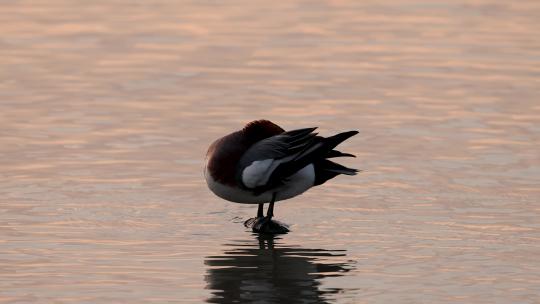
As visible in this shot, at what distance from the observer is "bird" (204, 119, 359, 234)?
13.1 meters

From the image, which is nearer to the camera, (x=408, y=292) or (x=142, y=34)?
(x=408, y=292)

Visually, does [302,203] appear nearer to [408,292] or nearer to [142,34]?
[408,292]

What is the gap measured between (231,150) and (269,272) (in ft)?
5.91

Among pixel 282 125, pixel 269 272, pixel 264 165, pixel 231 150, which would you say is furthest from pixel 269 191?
pixel 282 125

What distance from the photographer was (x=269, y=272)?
1177 centimetres

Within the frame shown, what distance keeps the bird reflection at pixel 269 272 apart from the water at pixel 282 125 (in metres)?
0.03

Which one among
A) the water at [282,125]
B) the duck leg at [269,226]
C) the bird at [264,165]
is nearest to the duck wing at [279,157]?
the bird at [264,165]

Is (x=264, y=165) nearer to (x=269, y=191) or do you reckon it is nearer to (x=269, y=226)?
(x=269, y=191)

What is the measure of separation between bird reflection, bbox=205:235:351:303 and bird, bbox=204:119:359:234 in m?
0.44

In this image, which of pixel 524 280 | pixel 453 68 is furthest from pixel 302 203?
pixel 453 68

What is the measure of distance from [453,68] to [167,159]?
657cm

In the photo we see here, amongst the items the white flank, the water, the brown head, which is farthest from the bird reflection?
the brown head

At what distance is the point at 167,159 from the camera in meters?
15.9

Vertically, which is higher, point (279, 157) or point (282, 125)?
point (279, 157)
